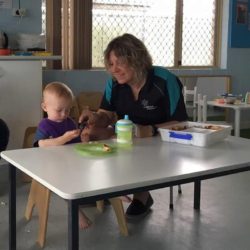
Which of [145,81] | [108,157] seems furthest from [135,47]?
[108,157]

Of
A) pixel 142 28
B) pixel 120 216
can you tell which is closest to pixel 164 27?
pixel 142 28

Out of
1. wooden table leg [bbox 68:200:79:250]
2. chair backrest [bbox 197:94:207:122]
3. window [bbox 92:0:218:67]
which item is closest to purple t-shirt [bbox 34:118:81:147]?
wooden table leg [bbox 68:200:79:250]

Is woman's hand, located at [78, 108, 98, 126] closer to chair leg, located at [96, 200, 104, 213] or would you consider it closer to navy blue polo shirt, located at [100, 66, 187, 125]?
navy blue polo shirt, located at [100, 66, 187, 125]

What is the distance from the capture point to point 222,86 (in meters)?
5.80

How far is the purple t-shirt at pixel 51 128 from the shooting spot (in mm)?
2270

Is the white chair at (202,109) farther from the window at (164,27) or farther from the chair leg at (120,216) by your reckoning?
the chair leg at (120,216)

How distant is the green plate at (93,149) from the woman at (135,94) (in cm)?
28

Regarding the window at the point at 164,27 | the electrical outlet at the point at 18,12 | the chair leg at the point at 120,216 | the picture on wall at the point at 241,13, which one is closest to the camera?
the chair leg at the point at 120,216

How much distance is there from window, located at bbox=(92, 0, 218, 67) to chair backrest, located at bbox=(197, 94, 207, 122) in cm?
83

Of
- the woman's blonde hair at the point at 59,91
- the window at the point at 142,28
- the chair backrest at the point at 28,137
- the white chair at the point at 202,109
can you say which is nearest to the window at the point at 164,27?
the window at the point at 142,28

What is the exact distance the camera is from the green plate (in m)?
1.80

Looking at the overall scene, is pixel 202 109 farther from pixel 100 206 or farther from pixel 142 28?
pixel 100 206

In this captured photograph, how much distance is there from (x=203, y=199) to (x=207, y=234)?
→ 0.62 meters

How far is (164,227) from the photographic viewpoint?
2.53 metres
